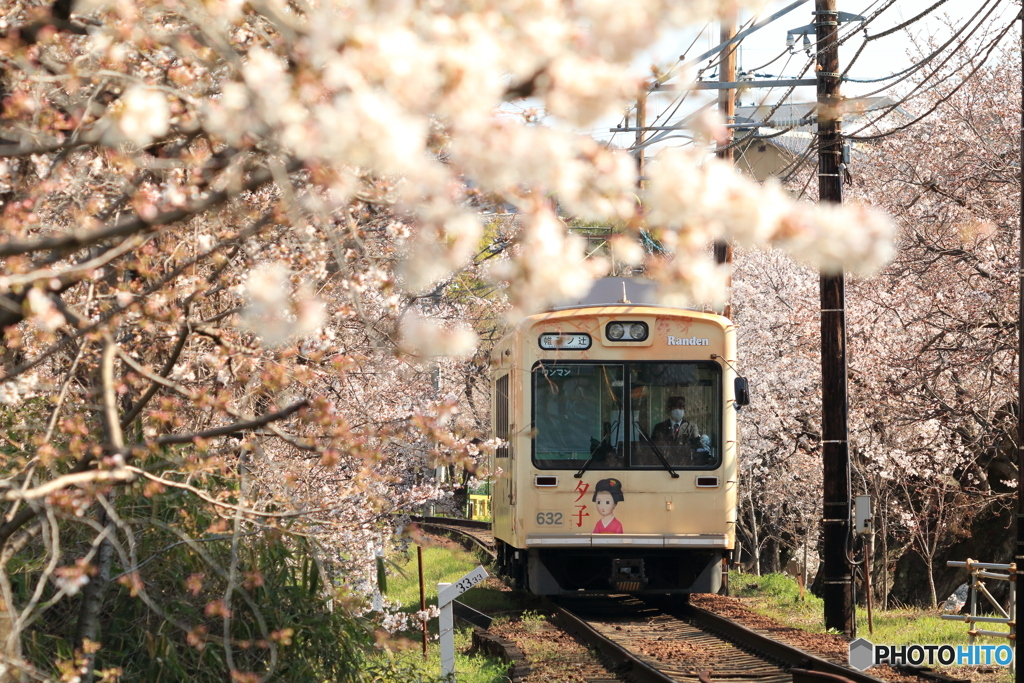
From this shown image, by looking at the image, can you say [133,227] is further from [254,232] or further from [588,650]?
[588,650]

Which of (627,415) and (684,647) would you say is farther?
(627,415)

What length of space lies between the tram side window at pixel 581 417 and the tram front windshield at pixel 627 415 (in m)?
0.01

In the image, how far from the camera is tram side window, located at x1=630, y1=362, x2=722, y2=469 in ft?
40.9

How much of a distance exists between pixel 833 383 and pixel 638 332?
202 centimetres

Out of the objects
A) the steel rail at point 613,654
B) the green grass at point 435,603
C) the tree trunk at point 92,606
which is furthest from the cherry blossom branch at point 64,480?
the steel rail at point 613,654

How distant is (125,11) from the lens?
3479 millimetres

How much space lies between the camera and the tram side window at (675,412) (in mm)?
12461

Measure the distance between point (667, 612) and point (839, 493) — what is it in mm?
2763

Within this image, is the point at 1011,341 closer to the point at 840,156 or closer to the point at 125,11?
the point at 840,156

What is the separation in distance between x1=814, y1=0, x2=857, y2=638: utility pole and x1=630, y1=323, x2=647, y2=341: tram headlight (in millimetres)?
1795

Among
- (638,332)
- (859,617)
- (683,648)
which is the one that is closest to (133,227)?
(683,648)

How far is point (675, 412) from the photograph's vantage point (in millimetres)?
12562

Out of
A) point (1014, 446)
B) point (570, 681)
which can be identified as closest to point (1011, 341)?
point (1014, 446)

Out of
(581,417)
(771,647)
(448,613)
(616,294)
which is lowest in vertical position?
(771,647)
